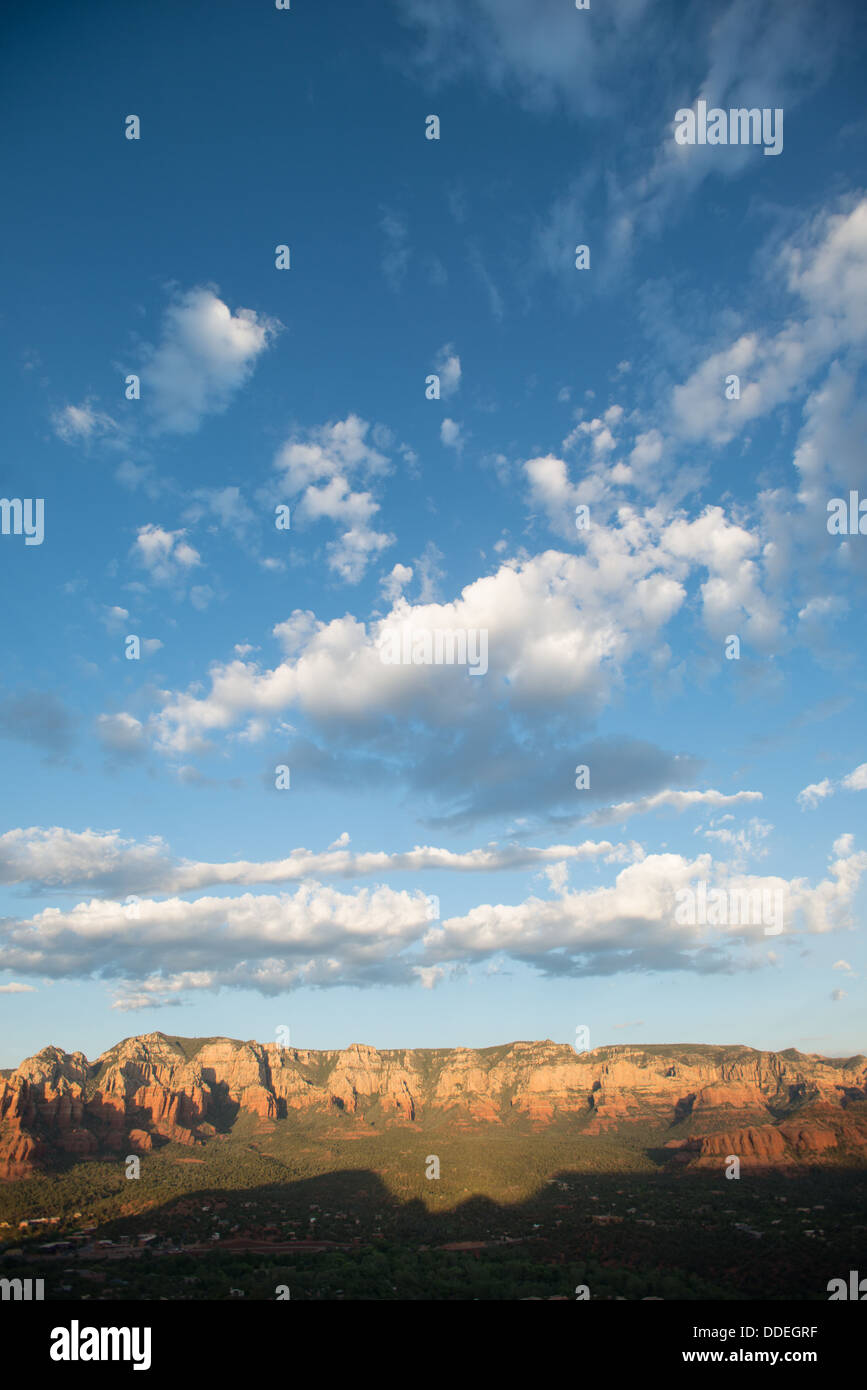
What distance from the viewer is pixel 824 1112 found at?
465 feet

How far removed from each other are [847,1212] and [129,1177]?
13211 cm

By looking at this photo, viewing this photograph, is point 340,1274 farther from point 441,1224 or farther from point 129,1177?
point 129,1177
